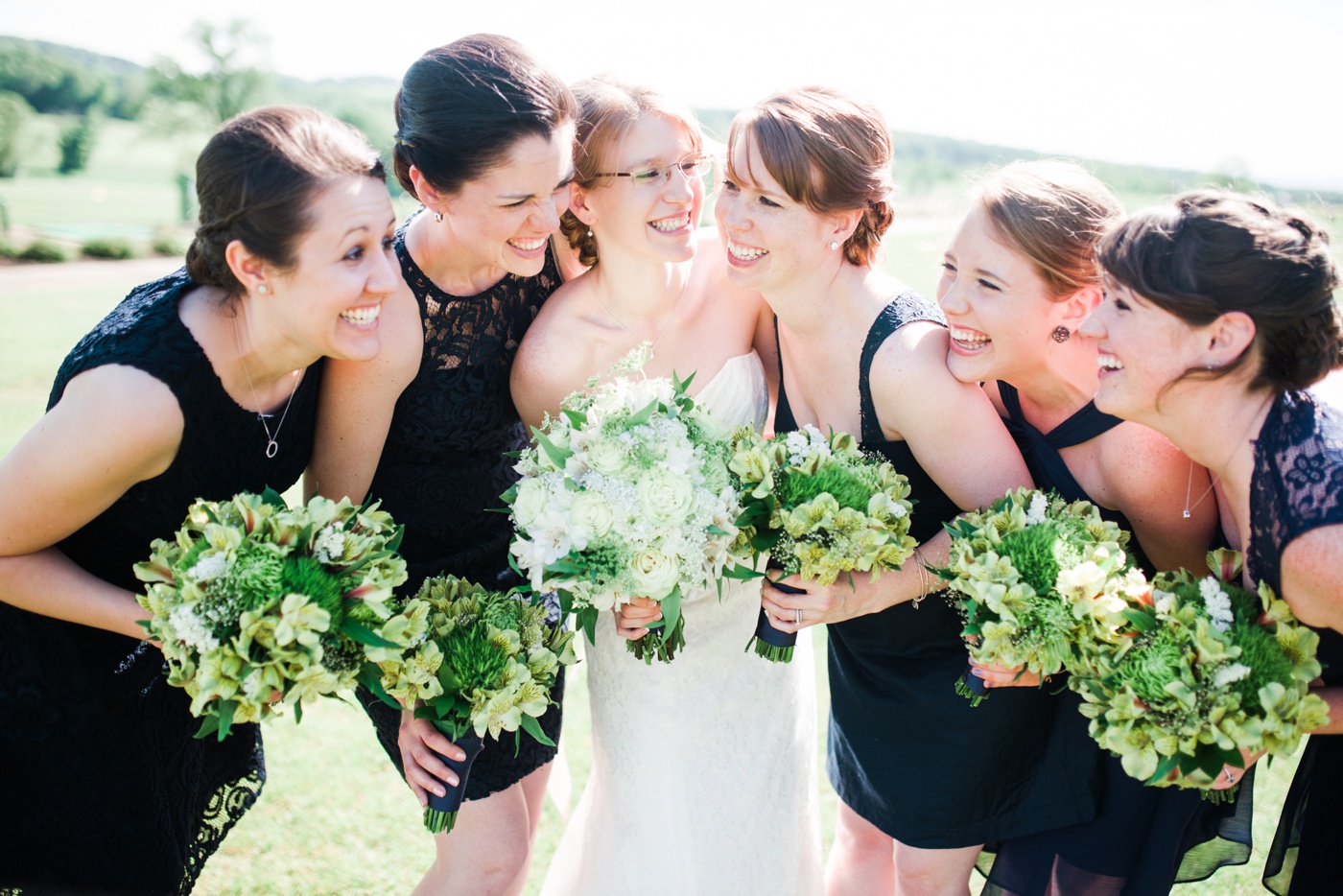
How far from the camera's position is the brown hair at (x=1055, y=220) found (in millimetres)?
2963

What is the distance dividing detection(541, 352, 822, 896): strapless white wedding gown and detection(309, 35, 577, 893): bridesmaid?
0.27 m

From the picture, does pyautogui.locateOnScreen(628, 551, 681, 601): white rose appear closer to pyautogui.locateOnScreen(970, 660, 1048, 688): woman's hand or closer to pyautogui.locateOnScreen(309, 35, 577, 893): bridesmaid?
pyautogui.locateOnScreen(309, 35, 577, 893): bridesmaid

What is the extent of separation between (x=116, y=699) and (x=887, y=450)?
279 centimetres

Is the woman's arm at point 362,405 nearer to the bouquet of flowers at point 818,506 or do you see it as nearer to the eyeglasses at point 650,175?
the eyeglasses at point 650,175

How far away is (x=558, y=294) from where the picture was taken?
12.5 feet

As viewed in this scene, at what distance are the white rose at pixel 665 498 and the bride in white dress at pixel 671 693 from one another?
1.09 metres

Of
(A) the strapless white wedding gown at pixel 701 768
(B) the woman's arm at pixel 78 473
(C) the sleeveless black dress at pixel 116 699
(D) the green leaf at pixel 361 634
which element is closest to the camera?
(D) the green leaf at pixel 361 634

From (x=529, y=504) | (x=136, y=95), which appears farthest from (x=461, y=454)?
(x=136, y=95)

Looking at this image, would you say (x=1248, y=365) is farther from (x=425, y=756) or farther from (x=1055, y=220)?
(x=425, y=756)

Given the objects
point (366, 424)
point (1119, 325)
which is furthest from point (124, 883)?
point (1119, 325)

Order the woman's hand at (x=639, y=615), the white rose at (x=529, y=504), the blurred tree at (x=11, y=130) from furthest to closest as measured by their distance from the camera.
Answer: the blurred tree at (x=11, y=130) → the woman's hand at (x=639, y=615) → the white rose at (x=529, y=504)

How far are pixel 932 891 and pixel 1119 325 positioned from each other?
2165 mm

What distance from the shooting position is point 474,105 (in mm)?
3020

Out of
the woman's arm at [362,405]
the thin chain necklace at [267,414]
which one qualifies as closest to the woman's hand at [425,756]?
the woman's arm at [362,405]
